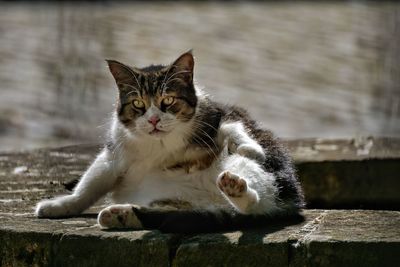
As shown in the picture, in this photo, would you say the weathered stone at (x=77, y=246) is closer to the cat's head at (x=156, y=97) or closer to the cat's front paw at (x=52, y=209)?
the cat's front paw at (x=52, y=209)

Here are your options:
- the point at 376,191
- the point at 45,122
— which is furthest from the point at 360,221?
the point at 45,122

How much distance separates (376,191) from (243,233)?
2125mm

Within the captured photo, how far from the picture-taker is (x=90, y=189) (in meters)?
4.51

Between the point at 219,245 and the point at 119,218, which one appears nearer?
the point at 219,245

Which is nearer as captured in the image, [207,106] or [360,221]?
[360,221]

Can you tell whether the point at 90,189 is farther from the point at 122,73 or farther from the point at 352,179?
the point at 352,179

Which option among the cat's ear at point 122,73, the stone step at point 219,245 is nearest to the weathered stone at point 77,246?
the stone step at point 219,245

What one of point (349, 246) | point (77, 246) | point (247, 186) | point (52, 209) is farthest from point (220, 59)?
point (349, 246)

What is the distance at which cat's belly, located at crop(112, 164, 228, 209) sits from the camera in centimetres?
427

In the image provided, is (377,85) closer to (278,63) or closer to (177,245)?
A: (278,63)

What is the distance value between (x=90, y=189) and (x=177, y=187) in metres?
0.44

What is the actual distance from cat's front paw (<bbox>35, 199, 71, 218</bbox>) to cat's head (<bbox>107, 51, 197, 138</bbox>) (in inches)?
17.7

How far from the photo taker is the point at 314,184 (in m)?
5.82

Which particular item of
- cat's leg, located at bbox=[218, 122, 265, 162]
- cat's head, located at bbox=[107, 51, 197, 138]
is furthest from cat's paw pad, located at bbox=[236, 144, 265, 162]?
cat's head, located at bbox=[107, 51, 197, 138]
